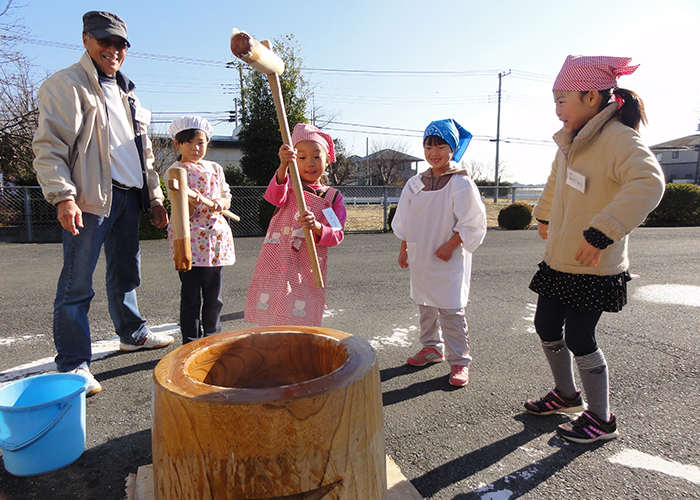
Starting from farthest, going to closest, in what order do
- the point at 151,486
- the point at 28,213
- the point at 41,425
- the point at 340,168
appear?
1. the point at 340,168
2. the point at 28,213
3. the point at 41,425
4. the point at 151,486

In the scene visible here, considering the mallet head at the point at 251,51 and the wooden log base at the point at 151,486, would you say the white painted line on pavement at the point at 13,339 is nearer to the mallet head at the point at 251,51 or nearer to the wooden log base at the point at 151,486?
the wooden log base at the point at 151,486

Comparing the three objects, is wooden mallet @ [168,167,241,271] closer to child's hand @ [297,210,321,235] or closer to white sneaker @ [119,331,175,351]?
child's hand @ [297,210,321,235]

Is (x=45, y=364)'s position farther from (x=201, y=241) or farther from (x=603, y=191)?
(x=603, y=191)

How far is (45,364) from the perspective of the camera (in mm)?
3029

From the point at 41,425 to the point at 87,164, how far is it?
1.45 m

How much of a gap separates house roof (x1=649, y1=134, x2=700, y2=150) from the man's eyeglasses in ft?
234

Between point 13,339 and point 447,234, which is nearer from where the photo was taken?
point 447,234

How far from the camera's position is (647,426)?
2287 millimetres

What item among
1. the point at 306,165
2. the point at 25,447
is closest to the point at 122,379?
the point at 25,447

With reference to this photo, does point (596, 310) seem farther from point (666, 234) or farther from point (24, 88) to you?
point (24, 88)

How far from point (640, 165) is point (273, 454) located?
6.02ft

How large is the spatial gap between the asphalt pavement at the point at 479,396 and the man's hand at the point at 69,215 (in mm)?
1025

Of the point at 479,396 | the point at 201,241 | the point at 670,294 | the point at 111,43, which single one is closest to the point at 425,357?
the point at 479,396

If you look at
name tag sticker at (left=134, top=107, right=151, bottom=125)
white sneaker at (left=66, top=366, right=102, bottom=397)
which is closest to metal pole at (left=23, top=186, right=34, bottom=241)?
name tag sticker at (left=134, top=107, right=151, bottom=125)
